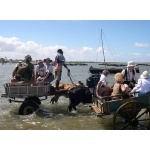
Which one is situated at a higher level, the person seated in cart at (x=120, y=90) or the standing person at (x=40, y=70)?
the standing person at (x=40, y=70)

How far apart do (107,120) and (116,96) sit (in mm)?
A: 2267

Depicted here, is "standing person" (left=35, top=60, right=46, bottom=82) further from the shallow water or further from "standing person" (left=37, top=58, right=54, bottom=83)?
the shallow water

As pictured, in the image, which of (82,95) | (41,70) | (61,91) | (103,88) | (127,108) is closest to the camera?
(127,108)

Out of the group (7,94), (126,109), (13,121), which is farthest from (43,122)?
(126,109)

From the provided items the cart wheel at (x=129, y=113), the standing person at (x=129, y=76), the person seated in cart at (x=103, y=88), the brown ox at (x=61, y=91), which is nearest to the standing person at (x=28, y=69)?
the brown ox at (x=61, y=91)

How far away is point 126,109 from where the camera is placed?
8422mm

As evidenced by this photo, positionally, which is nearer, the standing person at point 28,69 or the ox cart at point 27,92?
the ox cart at point 27,92

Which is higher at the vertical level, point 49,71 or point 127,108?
point 49,71

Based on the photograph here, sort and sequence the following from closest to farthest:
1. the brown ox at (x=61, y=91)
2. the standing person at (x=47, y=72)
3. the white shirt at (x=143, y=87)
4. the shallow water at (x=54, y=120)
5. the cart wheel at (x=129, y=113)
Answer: the cart wheel at (x=129, y=113), the white shirt at (x=143, y=87), the shallow water at (x=54, y=120), the brown ox at (x=61, y=91), the standing person at (x=47, y=72)

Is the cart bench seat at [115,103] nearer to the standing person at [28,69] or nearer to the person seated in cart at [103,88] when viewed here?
the person seated in cart at [103,88]

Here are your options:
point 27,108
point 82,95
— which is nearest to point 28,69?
point 27,108

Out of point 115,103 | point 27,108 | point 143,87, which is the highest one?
point 143,87

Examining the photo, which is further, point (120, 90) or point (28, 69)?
point (28, 69)

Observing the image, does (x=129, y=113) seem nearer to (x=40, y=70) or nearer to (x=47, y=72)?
(x=47, y=72)
